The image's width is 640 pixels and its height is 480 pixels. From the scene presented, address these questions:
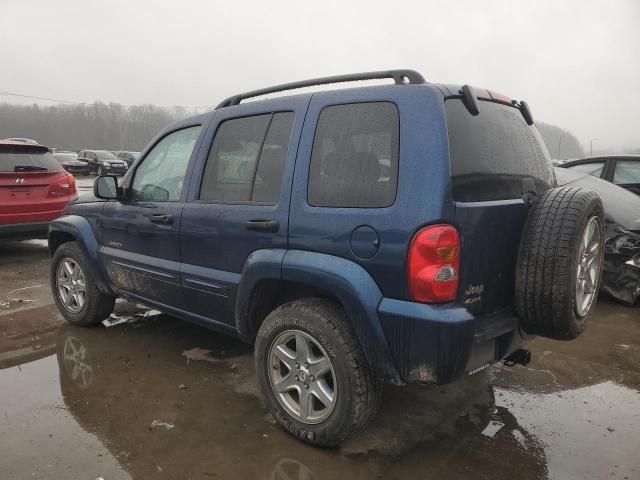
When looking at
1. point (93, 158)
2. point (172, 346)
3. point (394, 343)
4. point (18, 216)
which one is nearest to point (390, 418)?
point (394, 343)

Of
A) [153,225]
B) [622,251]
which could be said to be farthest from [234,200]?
[622,251]

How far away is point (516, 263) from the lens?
2479 millimetres

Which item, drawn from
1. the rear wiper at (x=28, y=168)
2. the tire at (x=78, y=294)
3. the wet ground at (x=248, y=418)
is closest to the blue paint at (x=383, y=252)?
the wet ground at (x=248, y=418)

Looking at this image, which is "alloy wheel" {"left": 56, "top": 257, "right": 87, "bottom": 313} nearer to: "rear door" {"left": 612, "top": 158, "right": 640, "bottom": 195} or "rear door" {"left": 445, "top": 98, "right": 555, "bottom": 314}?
"rear door" {"left": 445, "top": 98, "right": 555, "bottom": 314}

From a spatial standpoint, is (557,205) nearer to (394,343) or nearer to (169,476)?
(394,343)

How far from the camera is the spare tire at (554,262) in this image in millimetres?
2332

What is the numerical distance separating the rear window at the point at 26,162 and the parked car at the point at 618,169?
7.50 m

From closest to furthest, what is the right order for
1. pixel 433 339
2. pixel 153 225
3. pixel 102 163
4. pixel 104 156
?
pixel 433 339 < pixel 153 225 < pixel 102 163 < pixel 104 156

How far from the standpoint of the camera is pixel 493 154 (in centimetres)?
248

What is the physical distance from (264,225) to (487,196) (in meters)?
1.17

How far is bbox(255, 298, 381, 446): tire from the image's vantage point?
2.41 metres

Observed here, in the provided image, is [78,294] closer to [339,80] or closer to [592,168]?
[339,80]

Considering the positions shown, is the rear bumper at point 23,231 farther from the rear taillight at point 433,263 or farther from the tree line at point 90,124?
the tree line at point 90,124

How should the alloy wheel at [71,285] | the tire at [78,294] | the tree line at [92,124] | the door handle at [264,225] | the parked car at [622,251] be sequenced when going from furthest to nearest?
the tree line at [92,124], the parked car at [622,251], the alloy wheel at [71,285], the tire at [78,294], the door handle at [264,225]
